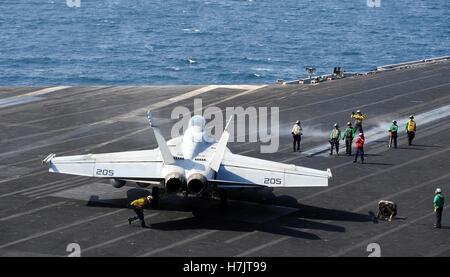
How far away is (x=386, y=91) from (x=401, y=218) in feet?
114

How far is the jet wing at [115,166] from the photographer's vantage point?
122 ft

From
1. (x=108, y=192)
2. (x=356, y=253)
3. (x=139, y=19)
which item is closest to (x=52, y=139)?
(x=108, y=192)

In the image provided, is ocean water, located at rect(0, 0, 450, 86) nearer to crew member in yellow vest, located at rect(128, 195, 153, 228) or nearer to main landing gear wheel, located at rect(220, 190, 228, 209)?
main landing gear wheel, located at rect(220, 190, 228, 209)

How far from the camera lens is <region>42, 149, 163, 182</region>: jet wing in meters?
37.2

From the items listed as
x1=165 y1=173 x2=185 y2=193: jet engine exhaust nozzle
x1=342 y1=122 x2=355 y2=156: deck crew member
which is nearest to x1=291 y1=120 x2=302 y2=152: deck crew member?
x1=342 y1=122 x2=355 y2=156: deck crew member

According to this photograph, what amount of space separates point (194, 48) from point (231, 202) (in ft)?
386

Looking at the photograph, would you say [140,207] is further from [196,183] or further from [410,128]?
[410,128]

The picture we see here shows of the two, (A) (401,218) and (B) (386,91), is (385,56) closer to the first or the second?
(B) (386,91)

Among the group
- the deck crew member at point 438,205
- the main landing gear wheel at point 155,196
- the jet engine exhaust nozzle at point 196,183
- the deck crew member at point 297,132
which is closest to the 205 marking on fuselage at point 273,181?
the jet engine exhaust nozzle at point 196,183

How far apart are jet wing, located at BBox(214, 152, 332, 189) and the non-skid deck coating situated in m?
1.85

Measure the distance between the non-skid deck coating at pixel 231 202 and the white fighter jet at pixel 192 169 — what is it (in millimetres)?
1856

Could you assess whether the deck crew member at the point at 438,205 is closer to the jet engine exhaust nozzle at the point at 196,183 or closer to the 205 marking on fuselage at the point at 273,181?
the 205 marking on fuselage at the point at 273,181

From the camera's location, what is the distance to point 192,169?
35719 millimetres

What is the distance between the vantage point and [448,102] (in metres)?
67.1
